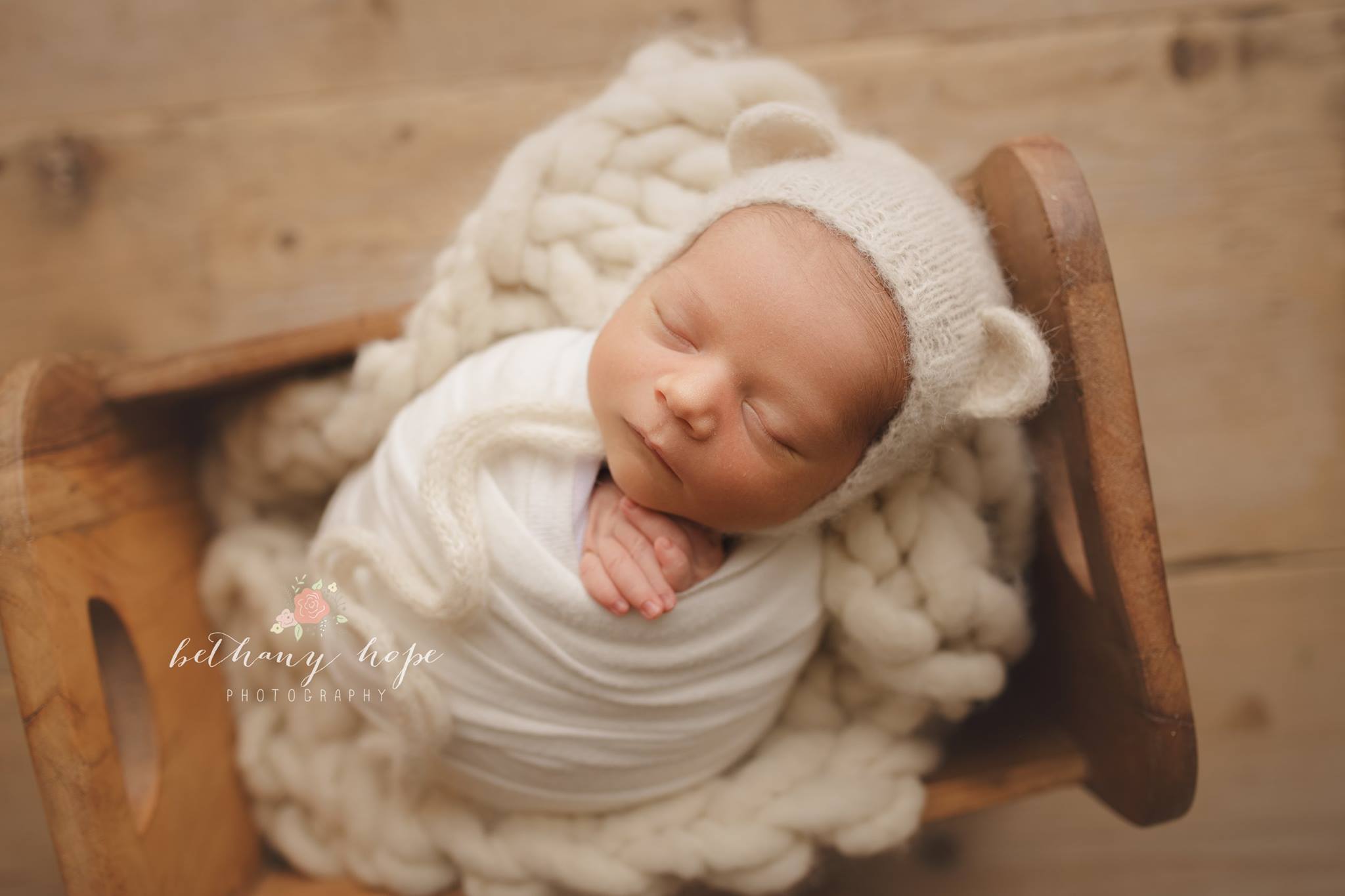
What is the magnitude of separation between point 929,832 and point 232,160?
1254 millimetres

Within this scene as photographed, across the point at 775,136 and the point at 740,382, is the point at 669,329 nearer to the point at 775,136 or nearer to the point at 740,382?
the point at 740,382

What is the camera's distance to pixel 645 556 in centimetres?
71

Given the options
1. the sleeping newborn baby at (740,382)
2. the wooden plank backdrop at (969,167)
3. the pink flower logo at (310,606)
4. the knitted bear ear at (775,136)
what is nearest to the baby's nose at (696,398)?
the sleeping newborn baby at (740,382)

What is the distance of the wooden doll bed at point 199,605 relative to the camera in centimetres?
66

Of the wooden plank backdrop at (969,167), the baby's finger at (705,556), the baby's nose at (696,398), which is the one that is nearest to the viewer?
the baby's nose at (696,398)

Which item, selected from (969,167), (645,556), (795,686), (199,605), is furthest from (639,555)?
(969,167)

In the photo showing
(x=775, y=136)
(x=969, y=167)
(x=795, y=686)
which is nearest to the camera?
(x=775, y=136)

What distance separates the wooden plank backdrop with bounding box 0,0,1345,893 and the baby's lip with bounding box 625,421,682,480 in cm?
65

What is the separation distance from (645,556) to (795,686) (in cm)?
25

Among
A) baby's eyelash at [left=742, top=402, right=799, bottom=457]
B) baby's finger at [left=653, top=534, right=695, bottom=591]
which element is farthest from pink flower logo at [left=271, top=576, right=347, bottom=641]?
baby's eyelash at [left=742, top=402, right=799, bottom=457]

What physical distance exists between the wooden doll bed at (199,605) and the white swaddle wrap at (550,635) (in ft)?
0.58

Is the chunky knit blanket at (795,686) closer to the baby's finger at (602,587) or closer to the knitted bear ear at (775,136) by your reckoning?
the knitted bear ear at (775,136)

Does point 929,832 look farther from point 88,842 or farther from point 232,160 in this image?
point 232,160

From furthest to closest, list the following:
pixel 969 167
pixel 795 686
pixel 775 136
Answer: pixel 969 167 → pixel 795 686 → pixel 775 136
